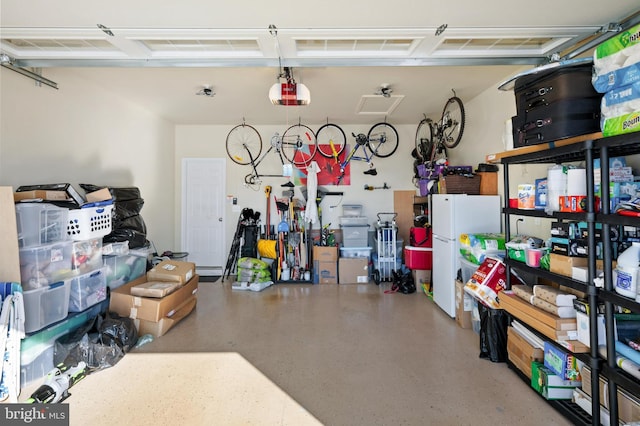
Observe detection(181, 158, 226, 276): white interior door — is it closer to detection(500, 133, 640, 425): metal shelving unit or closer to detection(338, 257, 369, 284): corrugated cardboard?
detection(338, 257, 369, 284): corrugated cardboard

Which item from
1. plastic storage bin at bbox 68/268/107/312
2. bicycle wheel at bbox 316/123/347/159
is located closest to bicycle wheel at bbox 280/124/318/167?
bicycle wheel at bbox 316/123/347/159

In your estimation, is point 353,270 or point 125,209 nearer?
point 125,209

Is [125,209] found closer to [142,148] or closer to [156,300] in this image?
[156,300]

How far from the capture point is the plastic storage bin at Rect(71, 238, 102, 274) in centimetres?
258

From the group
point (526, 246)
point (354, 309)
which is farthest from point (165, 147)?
point (526, 246)

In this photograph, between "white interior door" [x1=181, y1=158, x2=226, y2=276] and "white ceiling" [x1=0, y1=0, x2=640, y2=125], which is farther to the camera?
"white interior door" [x1=181, y1=158, x2=226, y2=276]

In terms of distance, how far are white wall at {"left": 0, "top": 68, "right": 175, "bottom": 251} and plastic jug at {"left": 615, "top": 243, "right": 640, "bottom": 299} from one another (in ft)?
14.8

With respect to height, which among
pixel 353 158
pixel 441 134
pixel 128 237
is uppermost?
pixel 441 134

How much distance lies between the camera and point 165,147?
500 cm

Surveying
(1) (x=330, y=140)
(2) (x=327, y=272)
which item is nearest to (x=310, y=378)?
(2) (x=327, y=272)

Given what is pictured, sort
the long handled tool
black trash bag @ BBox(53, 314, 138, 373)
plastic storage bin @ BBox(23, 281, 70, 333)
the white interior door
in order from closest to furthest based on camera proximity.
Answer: plastic storage bin @ BBox(23, 281, 70, 333) < black trash bag @ BBox(53, 314, 138, 373) < the long handled tool < the white interior door

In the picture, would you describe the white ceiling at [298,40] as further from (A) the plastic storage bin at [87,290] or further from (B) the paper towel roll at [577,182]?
(A) the plastic storage bin at [87,290]

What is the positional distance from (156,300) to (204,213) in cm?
269

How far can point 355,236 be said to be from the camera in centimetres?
486
